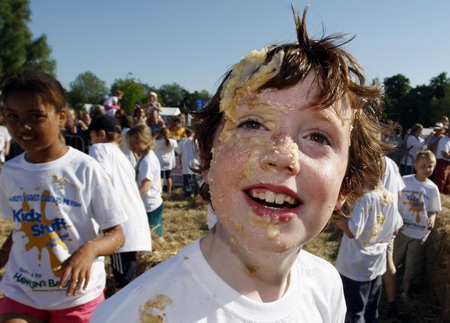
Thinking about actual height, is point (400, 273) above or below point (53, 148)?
below

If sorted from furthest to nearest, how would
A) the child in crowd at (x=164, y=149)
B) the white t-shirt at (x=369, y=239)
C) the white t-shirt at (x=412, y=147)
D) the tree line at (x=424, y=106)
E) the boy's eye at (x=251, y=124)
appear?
the tree line at (x=424, y=106) → the white t-shirt at (x=412, y=147) → the child in crowd at (x=164, y=149) → the white t-shirt at (x=369, y=239) → the boy's eye at (x=251, y=124)

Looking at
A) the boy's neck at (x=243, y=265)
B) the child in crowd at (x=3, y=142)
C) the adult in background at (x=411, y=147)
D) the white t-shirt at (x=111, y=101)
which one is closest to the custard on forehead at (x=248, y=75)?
the boy's neck at (x=243, y=265)

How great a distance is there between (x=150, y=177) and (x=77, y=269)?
3.18 metres

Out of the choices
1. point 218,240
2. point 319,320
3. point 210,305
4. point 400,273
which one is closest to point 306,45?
point 218,240

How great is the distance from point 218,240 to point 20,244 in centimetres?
159

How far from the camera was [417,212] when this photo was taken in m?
4.70

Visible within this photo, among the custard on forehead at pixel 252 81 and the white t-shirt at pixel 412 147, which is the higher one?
the custard on forehead at pixel 252 81

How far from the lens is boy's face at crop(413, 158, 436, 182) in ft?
15.5

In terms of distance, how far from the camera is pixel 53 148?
233 cm

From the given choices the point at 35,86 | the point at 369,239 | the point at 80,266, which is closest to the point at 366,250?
the point at 369,239

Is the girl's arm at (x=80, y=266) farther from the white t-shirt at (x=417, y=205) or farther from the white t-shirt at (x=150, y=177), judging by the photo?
the white t-shirt at (x=417, y=205)

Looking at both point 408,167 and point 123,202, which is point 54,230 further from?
point 408,167

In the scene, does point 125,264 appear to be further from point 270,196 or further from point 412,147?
point 412,147

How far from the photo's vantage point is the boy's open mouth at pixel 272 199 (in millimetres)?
1087
